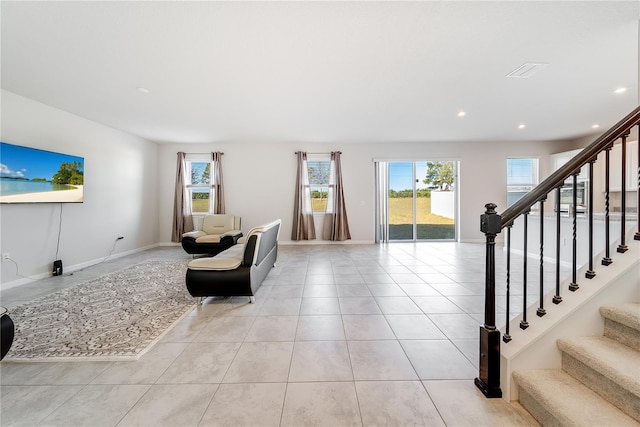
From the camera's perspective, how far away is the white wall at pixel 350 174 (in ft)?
22.7

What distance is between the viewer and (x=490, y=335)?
1511 mm

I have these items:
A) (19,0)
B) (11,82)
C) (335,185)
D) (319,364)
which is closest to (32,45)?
(19,0)

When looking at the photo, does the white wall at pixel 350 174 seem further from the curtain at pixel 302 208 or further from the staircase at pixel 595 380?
the staircase at pixel 595 380

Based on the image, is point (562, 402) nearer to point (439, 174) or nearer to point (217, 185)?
point (439, 174)

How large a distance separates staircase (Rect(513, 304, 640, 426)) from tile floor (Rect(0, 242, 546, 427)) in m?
0.18

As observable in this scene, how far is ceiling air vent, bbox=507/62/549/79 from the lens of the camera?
2.98m

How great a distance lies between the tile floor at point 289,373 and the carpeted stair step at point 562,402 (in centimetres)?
12

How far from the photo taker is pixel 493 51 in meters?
2.70

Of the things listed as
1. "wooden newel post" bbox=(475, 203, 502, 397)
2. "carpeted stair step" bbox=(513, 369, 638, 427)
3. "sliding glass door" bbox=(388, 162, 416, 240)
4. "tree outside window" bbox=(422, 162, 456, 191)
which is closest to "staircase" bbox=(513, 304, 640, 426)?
"carpeted stair step" bbox=(513, 369, 638, 427)

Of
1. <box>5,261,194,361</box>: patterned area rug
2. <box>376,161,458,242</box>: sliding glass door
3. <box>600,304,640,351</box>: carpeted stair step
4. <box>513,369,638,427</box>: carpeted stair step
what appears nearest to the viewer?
<box>513,369,638,427</box>: carpeted stair step

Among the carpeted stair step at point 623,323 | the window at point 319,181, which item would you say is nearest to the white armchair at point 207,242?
the window at point 319,181

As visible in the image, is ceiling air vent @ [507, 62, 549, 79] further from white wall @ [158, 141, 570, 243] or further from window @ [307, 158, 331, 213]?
window @ [307, 158, 331, 213]

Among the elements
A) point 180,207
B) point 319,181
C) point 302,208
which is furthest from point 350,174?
point 180,207

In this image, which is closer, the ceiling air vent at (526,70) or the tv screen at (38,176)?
the ceiling air vent at (526,70)
